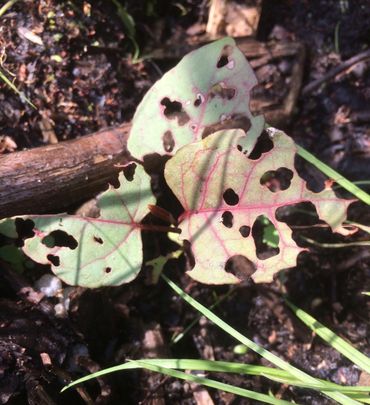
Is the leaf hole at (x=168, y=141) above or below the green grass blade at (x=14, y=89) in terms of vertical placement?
below

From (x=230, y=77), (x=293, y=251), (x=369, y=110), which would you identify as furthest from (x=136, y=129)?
(x=369, y=110)

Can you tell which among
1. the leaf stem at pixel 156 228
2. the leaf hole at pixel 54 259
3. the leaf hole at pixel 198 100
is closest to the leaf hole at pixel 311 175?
the leaf hole at pixel 198 100

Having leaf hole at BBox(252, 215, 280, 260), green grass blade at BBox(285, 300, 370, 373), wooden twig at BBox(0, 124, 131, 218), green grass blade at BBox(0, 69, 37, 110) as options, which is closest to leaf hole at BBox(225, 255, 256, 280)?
leaf hole at BBox(252, 215, 280, 260)

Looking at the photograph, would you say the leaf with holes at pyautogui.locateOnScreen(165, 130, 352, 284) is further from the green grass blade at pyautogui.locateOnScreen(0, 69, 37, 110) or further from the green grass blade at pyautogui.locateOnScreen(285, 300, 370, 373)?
the green grass blade at pyautogui.locateOnScreen(0, 69, 37, 110)

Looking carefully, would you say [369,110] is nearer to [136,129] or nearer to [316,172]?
[316,172]

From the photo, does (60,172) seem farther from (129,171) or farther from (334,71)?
(334,71)

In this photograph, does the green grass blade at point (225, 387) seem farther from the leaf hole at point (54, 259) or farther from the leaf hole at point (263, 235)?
the leaf hole at point (263, 235)
